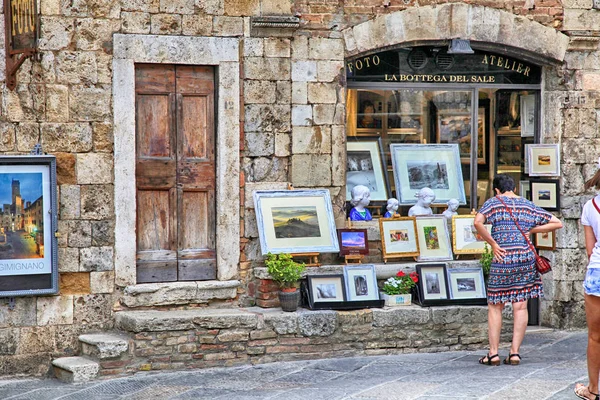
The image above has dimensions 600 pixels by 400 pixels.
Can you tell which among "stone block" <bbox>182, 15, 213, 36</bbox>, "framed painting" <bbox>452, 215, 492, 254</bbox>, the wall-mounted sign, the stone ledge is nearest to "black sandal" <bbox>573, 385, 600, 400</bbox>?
"framed painting" <bbox>452, 215, 492, 254</bbox>

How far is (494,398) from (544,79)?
446cm

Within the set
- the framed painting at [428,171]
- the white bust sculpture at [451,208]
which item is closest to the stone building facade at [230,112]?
the framed painting at [428,171]

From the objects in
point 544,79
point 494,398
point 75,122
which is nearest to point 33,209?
point 75,122

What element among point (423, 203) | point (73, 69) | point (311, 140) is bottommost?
point (423, 203)

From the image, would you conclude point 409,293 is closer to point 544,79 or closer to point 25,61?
point 544,79

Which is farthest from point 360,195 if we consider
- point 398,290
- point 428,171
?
point 398,290

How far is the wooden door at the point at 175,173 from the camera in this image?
9.65 meters

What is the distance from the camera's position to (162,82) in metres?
9.67

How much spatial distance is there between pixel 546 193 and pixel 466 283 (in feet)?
5.09

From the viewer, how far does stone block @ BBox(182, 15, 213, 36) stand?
964cm

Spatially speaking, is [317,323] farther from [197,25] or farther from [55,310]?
[197,25]

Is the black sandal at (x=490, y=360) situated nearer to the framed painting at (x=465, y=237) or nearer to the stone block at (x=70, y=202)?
the framed painting at (x=465, y=237)

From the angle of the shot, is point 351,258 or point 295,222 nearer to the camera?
point 295,222

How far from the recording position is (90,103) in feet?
30.6
